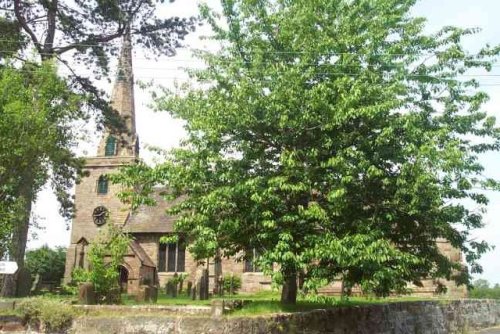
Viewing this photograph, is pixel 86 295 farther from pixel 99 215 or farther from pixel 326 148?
pixel 99 215

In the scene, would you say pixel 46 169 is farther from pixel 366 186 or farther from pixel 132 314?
pixel 366 186

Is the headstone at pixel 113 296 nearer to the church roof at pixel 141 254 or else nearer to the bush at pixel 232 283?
the bush at pixel 232 283

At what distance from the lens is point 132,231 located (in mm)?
38781

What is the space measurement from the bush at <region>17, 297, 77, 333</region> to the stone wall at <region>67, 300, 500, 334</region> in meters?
0.28

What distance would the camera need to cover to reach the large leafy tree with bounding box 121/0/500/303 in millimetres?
12148

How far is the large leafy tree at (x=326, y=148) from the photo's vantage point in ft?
39.9

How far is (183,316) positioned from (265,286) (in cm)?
2387

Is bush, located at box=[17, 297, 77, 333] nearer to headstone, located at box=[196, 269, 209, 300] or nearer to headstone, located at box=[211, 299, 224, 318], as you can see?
headstone, located at box=[211, 299, 224, 318]

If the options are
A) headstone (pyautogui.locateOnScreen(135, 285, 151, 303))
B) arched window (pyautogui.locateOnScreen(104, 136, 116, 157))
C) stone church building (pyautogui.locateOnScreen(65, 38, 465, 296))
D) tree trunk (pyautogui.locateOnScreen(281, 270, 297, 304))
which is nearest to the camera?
tree trunk (pyautogui.locateOnScreen(281, 270, 297, 304))

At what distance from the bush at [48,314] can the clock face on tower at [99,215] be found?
33807mm

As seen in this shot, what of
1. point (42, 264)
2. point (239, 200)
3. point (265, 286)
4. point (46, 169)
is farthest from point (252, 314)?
point (42, 264)

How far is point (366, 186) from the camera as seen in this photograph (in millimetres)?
13117

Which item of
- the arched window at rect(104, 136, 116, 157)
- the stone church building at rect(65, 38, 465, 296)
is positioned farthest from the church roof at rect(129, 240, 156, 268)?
the arched window at rect(104, 136, 116, 157)

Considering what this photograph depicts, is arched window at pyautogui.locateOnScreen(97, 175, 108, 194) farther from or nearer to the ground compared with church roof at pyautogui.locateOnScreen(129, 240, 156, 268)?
farther from the ground
